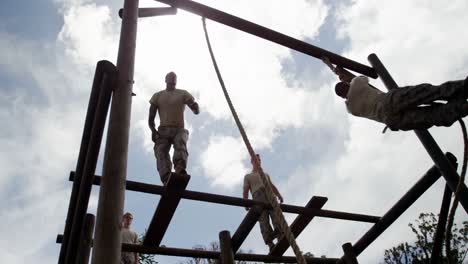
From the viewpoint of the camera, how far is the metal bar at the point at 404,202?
4.39 m

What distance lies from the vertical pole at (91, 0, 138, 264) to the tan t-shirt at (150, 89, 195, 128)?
1.62 meters

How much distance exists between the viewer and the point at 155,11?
432 cm

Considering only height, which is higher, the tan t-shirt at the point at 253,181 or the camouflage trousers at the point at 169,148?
the tan t-shirt at the point at 253,181

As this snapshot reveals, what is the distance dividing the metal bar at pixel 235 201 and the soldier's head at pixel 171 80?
202 cm

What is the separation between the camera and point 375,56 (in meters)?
5.42

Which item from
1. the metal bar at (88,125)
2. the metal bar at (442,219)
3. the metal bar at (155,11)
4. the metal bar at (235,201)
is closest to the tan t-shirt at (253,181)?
the metal bar at (235,201)

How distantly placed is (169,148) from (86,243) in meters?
1.73

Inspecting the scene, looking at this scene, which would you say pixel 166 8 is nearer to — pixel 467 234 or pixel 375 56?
pixel 375 56

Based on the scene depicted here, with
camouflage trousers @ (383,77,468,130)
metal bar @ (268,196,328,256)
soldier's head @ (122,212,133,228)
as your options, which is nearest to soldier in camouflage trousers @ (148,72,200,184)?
metal bar @ (268,196,328,256)

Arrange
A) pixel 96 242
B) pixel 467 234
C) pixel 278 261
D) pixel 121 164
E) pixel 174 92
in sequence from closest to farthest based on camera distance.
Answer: pixel 96 242 → pixel 121 164 → pixel 278 261 → pixel 174 92 → pixel 467 234

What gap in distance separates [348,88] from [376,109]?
0.57 metres

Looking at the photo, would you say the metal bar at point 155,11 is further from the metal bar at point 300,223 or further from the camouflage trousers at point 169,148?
the metal bar at point 300,223

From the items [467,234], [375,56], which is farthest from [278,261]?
[467,234]

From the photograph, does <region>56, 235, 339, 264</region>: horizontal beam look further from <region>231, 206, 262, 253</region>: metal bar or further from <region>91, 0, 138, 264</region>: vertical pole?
<region>91, 0, 138, 264</region>: vertical pole
